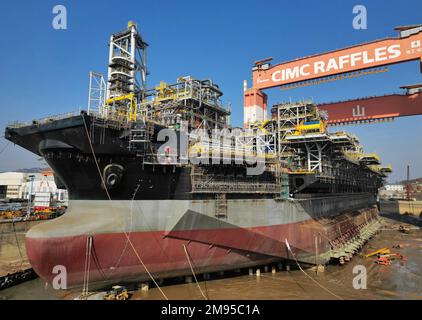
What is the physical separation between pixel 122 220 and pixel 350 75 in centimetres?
2189

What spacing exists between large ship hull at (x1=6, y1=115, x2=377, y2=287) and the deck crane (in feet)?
45.4

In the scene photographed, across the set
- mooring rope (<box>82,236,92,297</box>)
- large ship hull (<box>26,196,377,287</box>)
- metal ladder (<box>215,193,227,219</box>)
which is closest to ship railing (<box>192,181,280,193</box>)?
metal ladder (<box>215,193,227,219</box>)

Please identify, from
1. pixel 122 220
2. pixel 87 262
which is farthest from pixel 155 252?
pixel 87 262

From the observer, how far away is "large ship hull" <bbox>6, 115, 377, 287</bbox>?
1362 cm

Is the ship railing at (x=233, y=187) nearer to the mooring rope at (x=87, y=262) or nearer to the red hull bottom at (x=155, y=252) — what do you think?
the red hull bottom at (x=155, y=252)

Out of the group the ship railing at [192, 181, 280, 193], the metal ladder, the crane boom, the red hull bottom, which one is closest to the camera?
the red hull bottom

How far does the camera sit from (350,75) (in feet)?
79.8

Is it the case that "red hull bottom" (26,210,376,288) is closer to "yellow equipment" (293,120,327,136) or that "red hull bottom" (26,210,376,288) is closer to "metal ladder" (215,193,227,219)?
"metal ladder" (215,193,227,219)

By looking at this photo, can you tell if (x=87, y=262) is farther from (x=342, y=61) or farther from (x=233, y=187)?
(x=342, y=61)

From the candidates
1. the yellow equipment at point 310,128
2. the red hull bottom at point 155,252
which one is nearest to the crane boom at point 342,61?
the yellow equipment at point 310,128

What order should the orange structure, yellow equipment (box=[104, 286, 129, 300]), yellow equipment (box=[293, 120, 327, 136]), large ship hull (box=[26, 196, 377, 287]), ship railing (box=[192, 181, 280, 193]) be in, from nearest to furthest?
1. large ship hull (box=[26, 196, 377, 287])
2. yellow equipment (box=[104, 286, 129, 300])
3. ship railing (box=[192, 181, 280, 193])
4. yellow equipment (box=[293, 120, 327, 136])
5. the orange structure

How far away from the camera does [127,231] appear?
571 inches
